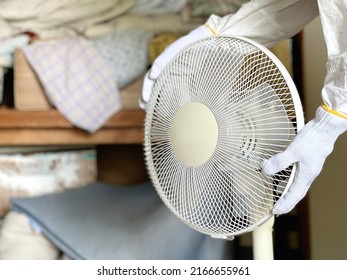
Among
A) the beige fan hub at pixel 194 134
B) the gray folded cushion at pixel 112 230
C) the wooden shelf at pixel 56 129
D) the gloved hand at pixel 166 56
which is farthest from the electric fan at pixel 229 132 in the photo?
the wooden shelf at pixel 56 129

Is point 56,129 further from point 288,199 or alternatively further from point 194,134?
point 288,199

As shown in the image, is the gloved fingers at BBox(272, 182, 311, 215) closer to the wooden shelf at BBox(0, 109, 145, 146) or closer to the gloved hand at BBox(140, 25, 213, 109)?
the gloved hand at BBox(140, 25, 213, 109)

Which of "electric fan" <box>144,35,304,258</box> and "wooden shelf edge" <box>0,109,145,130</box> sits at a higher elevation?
"electric fan" <box>144,35,304,258</box>

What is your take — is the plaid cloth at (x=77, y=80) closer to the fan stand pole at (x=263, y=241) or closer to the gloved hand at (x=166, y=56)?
the gloved hand at (x=166, y=56)

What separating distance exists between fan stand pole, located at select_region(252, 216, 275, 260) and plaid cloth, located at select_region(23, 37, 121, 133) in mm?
738

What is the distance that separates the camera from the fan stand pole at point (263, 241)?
0.87m

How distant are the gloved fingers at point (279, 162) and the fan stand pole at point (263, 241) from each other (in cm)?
16

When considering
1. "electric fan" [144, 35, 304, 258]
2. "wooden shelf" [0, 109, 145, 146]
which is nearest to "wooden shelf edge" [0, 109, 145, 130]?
"wooden shelf" [0, 109, 145, 146]

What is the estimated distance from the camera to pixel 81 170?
64.7 inches

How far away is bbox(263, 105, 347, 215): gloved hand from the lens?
734mm

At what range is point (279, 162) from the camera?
740mm

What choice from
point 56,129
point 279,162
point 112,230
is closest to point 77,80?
point 56,129

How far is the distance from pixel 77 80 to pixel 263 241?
0.82m
